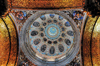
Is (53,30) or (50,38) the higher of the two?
(53,30)

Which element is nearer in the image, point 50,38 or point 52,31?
point 50,38

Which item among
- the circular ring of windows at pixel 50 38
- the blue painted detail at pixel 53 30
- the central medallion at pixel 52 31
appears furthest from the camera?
the blue painted detail at pixel 53 30

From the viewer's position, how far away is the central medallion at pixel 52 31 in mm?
14773

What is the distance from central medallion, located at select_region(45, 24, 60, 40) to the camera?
48.5 feet

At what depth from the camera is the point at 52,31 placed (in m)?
15.2

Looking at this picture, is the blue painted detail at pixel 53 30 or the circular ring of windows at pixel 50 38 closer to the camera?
the circular ring of windows at pixel 50 38

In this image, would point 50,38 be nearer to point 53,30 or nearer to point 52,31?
point 52,31

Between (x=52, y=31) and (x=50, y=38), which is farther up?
(x=52, y=31)

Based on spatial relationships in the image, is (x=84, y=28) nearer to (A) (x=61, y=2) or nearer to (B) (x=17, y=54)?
(A) (x=61, y=2)

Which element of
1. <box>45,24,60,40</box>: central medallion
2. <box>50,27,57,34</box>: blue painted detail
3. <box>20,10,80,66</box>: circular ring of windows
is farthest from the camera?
<box>50,27,57,34</box>: blue painted detail

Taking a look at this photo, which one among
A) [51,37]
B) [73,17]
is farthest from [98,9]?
[51,37]

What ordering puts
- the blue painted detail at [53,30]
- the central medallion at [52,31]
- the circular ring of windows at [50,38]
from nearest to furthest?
1. the circular ring of windows at [50,38]
2. the central medallion at [52,31]
3. the blue painted detail at [53,30]

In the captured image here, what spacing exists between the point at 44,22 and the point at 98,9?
31.3ft

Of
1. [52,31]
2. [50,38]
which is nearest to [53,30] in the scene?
[52,31]
